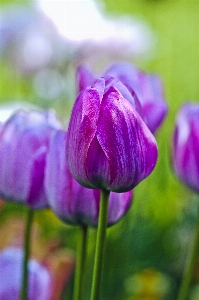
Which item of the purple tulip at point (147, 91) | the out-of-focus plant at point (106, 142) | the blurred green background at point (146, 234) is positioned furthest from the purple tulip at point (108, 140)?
the blurred green background at point (146, 234)

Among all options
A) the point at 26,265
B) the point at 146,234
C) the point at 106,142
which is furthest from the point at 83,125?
the point at 146,234

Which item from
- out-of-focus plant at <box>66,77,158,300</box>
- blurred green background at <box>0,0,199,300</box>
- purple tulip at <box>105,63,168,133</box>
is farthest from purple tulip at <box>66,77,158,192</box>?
blurred green background at <box>0,0,199,300</box>

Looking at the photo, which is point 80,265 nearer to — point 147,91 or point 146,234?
point 147,91

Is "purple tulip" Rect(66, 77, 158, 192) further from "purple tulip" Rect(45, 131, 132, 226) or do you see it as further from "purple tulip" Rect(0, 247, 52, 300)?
"purple tulip" Rect(0, 247, 52, 300)

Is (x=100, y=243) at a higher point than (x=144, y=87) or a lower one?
lower

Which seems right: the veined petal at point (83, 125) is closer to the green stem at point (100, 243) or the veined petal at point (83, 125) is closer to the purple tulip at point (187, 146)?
the green stem at point (100, 243)

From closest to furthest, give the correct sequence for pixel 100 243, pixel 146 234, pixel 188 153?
1. pixel 100 243
2. pixel 188 153
3. pixel 146 234

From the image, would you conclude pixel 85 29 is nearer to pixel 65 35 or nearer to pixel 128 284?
pixel 65 35
